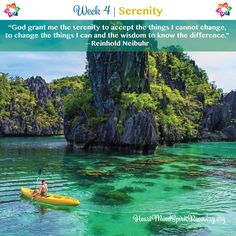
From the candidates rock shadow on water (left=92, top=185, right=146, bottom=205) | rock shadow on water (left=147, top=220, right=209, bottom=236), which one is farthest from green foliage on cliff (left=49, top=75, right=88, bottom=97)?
rock shadow on water (left=147, top=220, right=209, bottom=236)

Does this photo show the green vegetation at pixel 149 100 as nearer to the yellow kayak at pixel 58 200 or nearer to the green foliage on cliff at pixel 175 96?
the green foliage on cliff at pixel 175 96

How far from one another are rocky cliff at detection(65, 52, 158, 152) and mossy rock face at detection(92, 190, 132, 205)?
17528mm

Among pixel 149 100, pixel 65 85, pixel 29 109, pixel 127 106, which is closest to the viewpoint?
pixel 127 106

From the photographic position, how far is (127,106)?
131 feet

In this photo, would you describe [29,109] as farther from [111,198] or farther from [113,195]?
[111,198]

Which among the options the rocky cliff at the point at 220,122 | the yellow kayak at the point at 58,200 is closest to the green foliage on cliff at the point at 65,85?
the rocky cliff at the point at 220,122

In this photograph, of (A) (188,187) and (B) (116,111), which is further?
(B) (116,111)

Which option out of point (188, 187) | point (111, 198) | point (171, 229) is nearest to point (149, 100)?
point (188, 187)

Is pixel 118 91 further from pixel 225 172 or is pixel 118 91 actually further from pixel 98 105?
pixel 225 172

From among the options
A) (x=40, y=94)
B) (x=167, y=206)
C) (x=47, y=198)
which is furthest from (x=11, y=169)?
(x=40, y=94)

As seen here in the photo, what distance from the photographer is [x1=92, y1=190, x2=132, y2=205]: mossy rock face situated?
1866 cm

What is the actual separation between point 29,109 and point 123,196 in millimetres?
59658

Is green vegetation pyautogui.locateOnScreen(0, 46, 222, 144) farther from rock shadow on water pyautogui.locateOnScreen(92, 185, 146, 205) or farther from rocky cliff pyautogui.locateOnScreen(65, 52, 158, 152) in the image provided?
rock shadow on water pyautogui.locateOnScreen(92, 185, 146, 205)

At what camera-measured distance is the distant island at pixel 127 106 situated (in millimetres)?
39938
